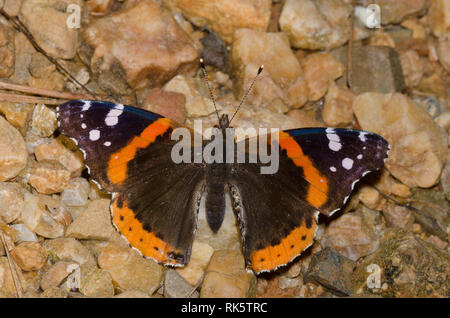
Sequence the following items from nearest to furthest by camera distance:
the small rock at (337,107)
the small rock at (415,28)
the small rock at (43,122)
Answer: the small rock at (43,122) → the small rock at (337,107) → the small rock at (415,28)

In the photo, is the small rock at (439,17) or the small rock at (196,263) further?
the small rock at (439,17)

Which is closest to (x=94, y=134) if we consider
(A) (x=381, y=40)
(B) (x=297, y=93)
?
(B) (x=297, y=93)

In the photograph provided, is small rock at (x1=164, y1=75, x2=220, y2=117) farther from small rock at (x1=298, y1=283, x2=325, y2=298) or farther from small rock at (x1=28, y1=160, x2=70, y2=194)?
small rock at (x1=298, y1=283, x2=325, y2=298)

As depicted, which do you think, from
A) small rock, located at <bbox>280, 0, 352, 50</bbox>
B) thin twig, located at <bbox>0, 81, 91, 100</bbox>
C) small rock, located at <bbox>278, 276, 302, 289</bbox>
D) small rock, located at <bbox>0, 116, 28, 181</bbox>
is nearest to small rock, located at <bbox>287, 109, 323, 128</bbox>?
small rock, located at <bbox>280, 0, 352, 50</bbox>

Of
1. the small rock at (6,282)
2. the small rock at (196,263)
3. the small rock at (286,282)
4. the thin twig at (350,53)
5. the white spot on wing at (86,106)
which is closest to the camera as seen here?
the small rock at (6,282)

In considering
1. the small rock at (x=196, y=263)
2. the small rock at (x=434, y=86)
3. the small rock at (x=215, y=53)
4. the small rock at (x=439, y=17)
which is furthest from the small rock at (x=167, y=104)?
the small rock at (x=439, y=17)

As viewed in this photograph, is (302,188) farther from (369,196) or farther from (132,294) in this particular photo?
(132,294)

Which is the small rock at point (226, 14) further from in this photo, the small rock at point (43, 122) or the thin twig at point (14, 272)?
the thin twig at point (14, 272)
